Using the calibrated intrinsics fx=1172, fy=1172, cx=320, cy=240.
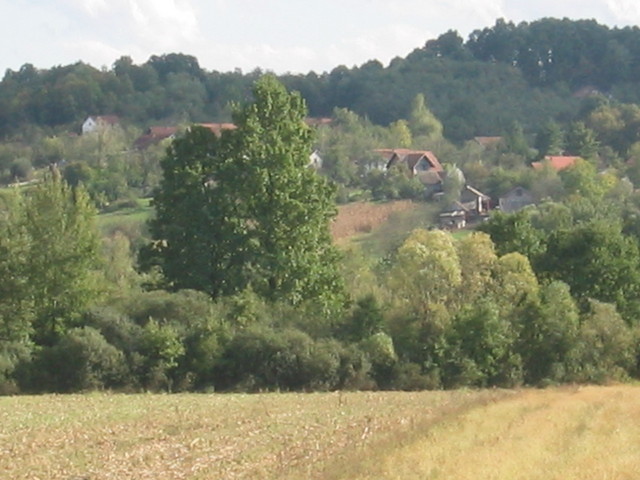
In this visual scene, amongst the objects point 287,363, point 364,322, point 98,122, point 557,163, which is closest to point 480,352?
point 364,322

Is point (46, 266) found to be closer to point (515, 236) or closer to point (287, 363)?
point (287, 363)

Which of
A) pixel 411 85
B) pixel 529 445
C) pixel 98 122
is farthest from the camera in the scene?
pixel 411 85

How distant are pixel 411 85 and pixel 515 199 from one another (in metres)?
65.1

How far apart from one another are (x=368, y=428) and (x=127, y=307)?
16179 millimetres

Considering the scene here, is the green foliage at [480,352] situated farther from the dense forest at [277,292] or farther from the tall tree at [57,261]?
the tall tree at [57,261]

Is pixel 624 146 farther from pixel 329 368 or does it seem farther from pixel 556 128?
pixel 329 368

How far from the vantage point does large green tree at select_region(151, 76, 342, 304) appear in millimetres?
41906

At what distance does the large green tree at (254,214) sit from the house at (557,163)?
5060cm

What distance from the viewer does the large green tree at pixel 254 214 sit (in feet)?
137

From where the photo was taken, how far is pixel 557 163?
98375 millimetres

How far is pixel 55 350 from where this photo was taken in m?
37.8

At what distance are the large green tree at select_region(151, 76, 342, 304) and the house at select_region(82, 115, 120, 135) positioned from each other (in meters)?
71.5

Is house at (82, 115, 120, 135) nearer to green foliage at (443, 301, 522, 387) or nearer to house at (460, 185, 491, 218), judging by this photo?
house at (460, 185, 491, 218)

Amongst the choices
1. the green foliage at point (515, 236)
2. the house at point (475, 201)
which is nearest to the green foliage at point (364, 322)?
the green foliage at point (515, 236)
